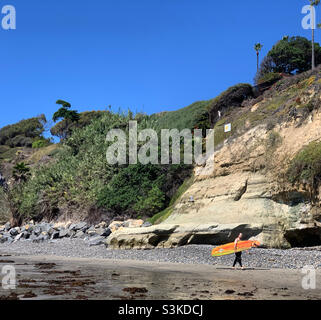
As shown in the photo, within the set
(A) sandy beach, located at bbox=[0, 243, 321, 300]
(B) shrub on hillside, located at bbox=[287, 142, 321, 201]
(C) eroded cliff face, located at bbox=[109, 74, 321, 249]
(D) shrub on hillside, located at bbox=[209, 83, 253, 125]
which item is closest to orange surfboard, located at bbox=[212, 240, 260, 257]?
(A) sandy beach, located at bbox=[0, 243, 321, 300]

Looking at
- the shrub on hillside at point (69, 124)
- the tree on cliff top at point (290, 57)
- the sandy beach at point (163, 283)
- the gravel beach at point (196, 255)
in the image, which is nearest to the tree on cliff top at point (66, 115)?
the shrub on hillside at point (69, 124)

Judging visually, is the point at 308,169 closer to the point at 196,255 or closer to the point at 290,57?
the point at 196,255

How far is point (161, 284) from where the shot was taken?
9.69 m

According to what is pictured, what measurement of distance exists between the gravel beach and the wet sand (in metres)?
1.03

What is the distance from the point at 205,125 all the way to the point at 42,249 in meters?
17.6

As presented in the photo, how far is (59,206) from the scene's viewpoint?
33.1 metres

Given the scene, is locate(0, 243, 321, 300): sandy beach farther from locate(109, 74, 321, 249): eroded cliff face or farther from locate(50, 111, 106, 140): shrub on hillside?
locate(50, 111, 106, 140): shrub on hillside

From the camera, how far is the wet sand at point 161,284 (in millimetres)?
8086

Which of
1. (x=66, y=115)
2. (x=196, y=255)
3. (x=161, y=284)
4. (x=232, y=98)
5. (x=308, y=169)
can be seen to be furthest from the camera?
(x=66, y=115)

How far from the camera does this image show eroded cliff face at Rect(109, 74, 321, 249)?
15.4 metres

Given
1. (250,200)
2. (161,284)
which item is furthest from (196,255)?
Result: (161,284)

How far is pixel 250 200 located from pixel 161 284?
848 cm

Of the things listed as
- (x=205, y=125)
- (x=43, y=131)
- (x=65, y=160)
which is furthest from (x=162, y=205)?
(x=43, y=131)
